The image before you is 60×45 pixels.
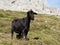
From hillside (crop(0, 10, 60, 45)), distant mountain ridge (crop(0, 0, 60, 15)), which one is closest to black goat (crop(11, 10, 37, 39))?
hillside (crop(0, 10, 60, 45))

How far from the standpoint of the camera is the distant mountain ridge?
3294 inches

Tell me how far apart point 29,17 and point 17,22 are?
0.85 metres

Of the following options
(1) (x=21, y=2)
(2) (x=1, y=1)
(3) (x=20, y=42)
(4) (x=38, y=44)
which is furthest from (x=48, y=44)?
(1) (x=21, y=2)

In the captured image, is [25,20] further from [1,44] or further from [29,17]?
[1,44]

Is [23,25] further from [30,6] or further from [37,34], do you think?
[30,6]

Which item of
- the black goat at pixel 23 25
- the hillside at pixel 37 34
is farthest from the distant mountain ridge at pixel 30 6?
the black goat at pixel 23 25

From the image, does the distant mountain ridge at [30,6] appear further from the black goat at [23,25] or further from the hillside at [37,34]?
the black goat at [23,25]

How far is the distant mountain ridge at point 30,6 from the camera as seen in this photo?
83.7 metres

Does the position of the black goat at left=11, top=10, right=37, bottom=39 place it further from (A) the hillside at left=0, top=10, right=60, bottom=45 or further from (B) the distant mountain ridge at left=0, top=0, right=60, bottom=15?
(B) the distant mountain ridge at left=0, top=0, right=60, bottom=15

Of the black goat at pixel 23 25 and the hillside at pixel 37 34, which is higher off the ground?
the black goat at pixel 23 25

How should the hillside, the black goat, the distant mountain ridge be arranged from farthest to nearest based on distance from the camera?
the distant mountain ridge, the black goat, the hillside

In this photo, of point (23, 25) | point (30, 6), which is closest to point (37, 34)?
point (23, 25)

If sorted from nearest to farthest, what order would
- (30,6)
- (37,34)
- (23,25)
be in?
1. (23,25)
2. (37,34)
3. (30,6)

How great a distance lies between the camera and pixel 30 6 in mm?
98312
